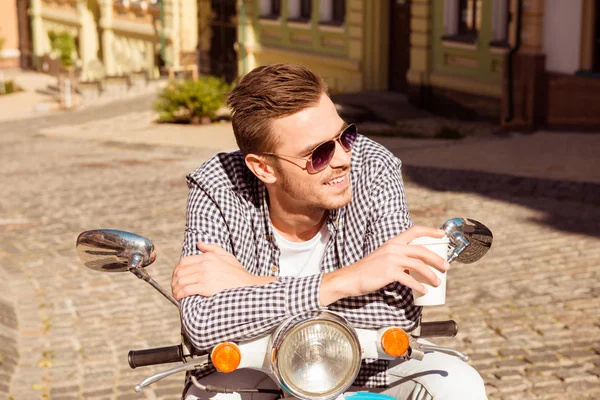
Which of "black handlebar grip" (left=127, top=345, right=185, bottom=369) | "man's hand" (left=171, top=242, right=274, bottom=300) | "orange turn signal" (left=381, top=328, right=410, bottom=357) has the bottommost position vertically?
"black handlebar grip" (left=127, top=345, right=185, bottom=369)

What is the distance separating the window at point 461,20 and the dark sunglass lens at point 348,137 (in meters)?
15.0

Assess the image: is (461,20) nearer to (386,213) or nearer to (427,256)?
(386,213)

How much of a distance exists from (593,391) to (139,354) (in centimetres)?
319

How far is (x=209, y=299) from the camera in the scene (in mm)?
2627

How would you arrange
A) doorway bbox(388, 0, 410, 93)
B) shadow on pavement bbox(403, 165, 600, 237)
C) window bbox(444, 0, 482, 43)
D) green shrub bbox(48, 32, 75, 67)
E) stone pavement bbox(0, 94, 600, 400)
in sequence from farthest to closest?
1. green shrub bbox(48, 32, 75, 67)
2. doorway bbox(388, 0, 410, 93)
3. window bbox(444, 0, 482, 43)
4. shadow on pavement bbox(403, 165, 600, 237)
5. stone pavement bbox(0, 94, 600, 400)

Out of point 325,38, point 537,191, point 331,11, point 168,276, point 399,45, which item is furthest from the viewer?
point 331,11

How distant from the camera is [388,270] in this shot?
2469 mm

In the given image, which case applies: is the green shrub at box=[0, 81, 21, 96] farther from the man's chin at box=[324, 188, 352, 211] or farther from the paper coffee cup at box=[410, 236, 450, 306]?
the paper coffee cup at box=[410, 236, 450, 306]

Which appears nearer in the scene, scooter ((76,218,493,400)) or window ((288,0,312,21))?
scooter ((76,218,493,400))

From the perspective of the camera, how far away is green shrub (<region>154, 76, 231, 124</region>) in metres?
19.5

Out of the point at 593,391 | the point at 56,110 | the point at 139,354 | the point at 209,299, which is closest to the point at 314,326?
the point at 209,299

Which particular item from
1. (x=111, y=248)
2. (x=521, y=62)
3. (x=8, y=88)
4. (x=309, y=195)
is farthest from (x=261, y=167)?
(x=8, y=88)

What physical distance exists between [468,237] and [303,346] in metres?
0.61

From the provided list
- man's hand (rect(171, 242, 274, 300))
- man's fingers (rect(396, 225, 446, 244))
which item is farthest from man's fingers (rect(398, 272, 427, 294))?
man's hand (rect(171, 242, 274, 300))
